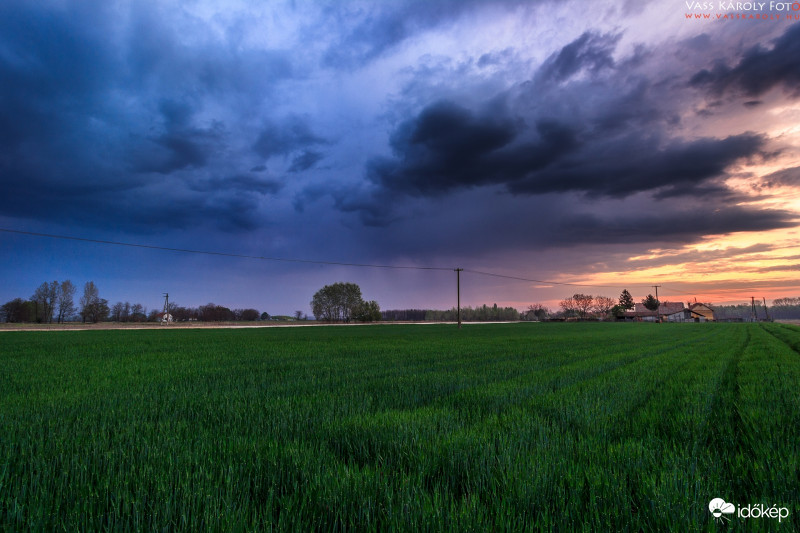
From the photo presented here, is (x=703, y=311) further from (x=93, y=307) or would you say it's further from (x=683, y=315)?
(x=93, y=307)

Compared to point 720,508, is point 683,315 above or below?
below

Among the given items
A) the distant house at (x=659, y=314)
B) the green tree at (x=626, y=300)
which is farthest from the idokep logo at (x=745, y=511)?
the green tree at (x=626, y=300)

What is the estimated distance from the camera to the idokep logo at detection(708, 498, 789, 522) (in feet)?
7.41

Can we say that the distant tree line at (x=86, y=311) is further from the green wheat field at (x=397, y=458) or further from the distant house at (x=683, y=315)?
the distant house at (x=683, y=315)

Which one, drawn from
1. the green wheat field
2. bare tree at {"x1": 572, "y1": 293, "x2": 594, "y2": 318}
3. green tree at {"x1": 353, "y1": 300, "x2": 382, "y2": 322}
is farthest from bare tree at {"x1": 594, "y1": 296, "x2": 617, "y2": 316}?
the green wheat field

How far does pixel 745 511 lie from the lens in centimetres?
235

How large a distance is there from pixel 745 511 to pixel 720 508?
0.66 ft

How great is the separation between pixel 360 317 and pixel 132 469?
9914 cm

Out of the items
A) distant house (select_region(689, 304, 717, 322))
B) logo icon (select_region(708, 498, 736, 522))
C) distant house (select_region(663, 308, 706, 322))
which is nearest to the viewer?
logo icon (select_region(708, 498, 736, 522))

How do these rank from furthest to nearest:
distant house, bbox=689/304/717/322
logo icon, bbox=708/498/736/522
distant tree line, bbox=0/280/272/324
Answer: distant house, bbox=689/304/717/322 → distant tree line, bbox=0/280/272/324 → logo icon, bbox=708/498/736/522

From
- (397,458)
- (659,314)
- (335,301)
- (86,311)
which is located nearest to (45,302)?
(86,311)

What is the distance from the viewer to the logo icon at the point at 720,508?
2.24 meters

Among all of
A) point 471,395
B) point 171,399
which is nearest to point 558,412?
point 471,395

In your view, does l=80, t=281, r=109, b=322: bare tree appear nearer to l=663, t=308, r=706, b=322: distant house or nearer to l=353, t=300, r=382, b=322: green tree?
l=353, t=300, r=382, b=322: green tree
